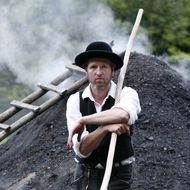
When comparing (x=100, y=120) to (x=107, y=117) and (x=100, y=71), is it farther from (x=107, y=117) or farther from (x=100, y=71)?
(x=100, y=71)

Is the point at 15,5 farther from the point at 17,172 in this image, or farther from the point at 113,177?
the point at 113,177

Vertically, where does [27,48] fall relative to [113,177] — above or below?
below

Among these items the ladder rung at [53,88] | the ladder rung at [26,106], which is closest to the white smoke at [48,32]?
the ladder rung at [53,88]

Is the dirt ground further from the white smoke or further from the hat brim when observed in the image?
the white smoke

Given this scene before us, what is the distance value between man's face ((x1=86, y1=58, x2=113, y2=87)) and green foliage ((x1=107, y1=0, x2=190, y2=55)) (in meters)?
6.91

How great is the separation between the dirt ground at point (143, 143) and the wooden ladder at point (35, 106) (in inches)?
8.1

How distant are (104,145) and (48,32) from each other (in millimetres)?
6727

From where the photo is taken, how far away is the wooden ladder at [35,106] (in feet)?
22.6

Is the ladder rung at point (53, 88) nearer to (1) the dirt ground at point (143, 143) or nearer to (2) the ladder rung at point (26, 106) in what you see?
(1) the dirt ground at point (143, 143)

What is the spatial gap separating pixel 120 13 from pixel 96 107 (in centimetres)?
721

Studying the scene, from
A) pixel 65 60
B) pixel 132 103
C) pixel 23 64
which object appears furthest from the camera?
pixel 23 64

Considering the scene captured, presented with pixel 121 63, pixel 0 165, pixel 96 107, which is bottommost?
pixel 0 165

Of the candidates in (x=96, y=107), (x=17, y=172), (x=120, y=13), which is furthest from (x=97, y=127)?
(x=120, y=13)

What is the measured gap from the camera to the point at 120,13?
11.0 m
